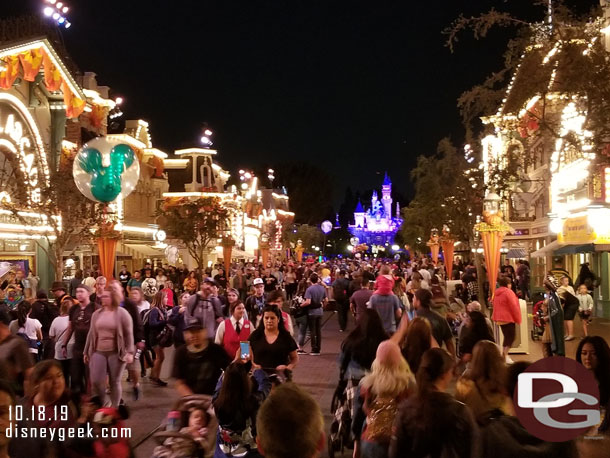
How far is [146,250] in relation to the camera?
1606 inches

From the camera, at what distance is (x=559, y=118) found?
11.8 m

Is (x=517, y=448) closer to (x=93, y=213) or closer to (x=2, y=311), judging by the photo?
(x=2, y=311)

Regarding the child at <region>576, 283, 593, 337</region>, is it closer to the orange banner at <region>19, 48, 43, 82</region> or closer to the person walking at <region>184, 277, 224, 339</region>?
the person walking at <region>184, 277, 224, 339</region>

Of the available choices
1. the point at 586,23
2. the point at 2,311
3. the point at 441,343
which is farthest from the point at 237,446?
the point at 586,23

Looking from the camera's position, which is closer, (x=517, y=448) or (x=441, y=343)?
(x=517, y=448)

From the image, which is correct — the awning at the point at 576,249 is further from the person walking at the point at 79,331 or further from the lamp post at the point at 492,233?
the person walking at the point at 79,331

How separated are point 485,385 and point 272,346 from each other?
9.59 feet

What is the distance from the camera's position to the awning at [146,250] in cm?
3962

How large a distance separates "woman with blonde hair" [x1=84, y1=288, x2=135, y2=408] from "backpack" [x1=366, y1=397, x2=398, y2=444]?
4.29 meters

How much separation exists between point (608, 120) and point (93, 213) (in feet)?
52.0

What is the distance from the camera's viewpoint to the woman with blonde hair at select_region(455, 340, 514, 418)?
14.5 ft

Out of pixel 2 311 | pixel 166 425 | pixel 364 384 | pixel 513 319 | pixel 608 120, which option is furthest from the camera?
pixel 513 319

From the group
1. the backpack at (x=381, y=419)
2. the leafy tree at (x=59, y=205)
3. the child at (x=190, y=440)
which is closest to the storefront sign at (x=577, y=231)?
the leafy tree at (x=59, y=205)

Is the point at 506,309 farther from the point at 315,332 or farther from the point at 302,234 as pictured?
the point at 302,234
